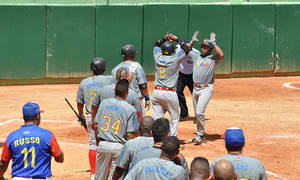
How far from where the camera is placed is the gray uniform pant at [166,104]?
434 inches

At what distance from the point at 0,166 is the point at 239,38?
15.8 metres

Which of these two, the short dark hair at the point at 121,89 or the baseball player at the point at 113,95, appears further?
the baseball player at the point at 113,95

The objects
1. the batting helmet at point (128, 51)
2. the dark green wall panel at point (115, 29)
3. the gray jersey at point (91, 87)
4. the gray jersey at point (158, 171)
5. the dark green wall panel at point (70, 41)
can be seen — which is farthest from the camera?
the dark green wall panel at point (115, 29)

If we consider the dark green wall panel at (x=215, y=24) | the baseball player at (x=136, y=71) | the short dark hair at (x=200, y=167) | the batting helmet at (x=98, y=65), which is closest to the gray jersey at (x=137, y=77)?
the baseball player at (x=136, y=71)

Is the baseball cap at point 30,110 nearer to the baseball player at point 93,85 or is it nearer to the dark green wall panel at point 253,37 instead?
the baseball player at point 93,85

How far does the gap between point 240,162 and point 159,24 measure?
14663 millimetres

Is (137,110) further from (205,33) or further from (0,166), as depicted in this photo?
(205,33)

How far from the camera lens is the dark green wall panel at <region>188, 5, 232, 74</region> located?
20.5 m

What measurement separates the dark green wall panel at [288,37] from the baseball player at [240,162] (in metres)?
16.3

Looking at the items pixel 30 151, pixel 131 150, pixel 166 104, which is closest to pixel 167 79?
pixel 166 104

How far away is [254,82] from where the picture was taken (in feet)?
67.1

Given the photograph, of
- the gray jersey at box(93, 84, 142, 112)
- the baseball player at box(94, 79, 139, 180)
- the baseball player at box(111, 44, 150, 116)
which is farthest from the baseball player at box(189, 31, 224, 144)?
the baseball player at box(94, 79, 139, 180)

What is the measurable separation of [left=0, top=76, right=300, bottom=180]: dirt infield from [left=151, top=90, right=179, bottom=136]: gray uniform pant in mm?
701

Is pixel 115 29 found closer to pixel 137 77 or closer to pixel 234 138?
pixel 137 77
